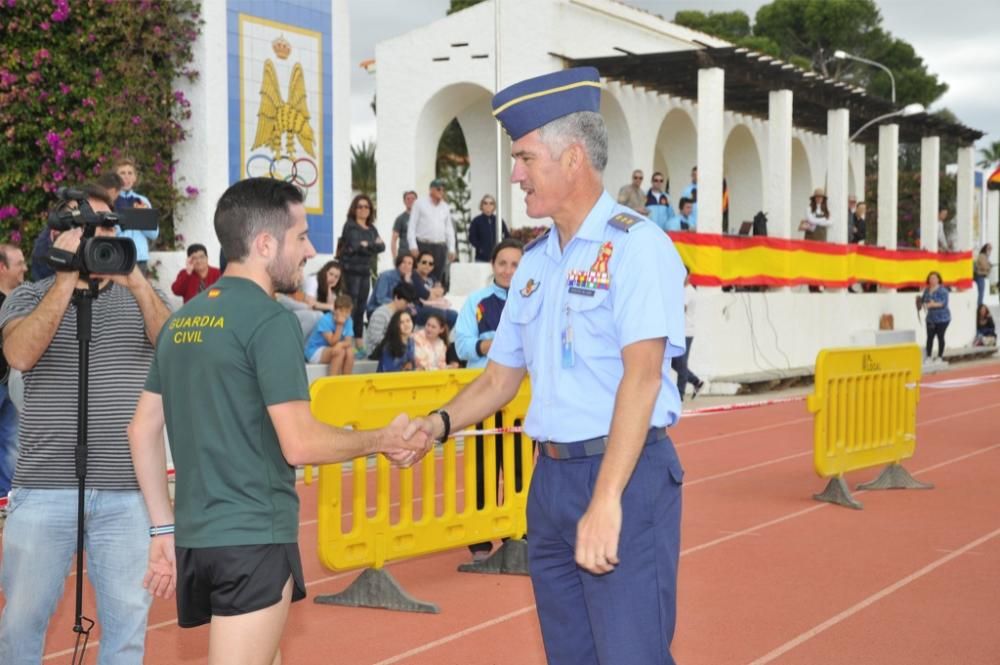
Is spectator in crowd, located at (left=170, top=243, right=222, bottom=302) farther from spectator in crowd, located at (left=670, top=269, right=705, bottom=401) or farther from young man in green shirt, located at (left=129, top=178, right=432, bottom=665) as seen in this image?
young man in green shirt, located at (left=129, top=178, right=432, bottom=665)

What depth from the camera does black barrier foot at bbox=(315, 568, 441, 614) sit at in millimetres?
7734

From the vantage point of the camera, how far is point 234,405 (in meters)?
3.77

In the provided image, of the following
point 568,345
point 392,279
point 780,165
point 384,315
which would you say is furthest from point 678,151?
point 568,345

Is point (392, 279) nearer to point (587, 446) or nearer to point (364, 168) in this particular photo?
point (587, 446)

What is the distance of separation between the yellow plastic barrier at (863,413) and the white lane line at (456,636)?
3.95m

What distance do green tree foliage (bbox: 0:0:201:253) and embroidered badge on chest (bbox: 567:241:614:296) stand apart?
1294 centimetres

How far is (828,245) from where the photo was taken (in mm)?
26359

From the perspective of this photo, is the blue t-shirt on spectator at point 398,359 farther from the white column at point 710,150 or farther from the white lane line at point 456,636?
the white column at point 710,150

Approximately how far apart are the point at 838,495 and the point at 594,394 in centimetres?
795

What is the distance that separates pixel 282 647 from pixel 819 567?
3.58 meters

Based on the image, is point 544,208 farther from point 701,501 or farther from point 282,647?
point 701,501

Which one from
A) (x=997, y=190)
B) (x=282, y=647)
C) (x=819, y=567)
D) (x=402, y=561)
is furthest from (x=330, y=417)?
(x=997, y=190)

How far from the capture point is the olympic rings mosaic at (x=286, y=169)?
16672mm

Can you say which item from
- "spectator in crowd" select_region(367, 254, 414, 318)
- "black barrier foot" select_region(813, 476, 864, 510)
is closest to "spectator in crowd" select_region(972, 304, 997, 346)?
"spectator in crowd" select_region(367, 254, 414, 318)
